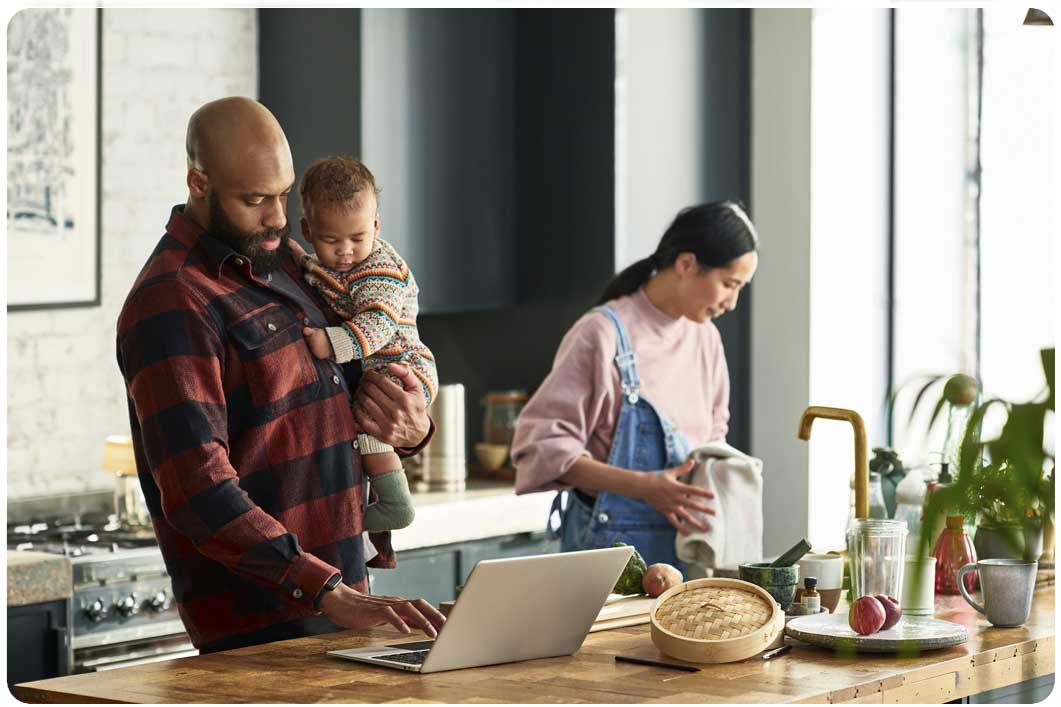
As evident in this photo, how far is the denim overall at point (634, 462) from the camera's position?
11.9 ft

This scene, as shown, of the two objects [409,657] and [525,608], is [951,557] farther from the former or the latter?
[409,657]

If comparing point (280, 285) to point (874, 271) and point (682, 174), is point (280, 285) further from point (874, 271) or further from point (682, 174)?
point (874, 271)

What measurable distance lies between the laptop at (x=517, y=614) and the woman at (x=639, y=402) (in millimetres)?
1224

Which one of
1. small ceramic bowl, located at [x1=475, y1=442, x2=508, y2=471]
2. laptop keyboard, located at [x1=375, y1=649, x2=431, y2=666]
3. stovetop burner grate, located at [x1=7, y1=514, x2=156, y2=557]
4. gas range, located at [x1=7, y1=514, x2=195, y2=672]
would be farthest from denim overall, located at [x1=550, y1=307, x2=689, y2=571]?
small ceramic bowl, located at [x1=475, y1=442, x2=508, y2=471]

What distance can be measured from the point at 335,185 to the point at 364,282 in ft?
0.61

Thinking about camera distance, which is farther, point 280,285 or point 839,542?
point 839,542

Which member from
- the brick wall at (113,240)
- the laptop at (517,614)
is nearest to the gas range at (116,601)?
the brick wall at (113,240)

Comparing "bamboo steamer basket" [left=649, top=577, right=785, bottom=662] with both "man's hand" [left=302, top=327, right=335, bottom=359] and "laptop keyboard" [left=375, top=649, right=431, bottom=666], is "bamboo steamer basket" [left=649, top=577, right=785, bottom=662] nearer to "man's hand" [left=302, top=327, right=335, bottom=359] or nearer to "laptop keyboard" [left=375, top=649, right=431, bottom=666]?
"laptop keyboard" [left=375, top=649, right=431, bottom=666]

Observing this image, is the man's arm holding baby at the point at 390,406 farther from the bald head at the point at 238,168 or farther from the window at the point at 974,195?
the window at the point at 974,195

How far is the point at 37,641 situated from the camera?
140 inches

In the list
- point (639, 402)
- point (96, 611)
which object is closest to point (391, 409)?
point (639, 402)

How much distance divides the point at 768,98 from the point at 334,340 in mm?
3093

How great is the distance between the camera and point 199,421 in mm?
2350

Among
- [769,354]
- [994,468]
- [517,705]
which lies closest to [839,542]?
[769,354]
